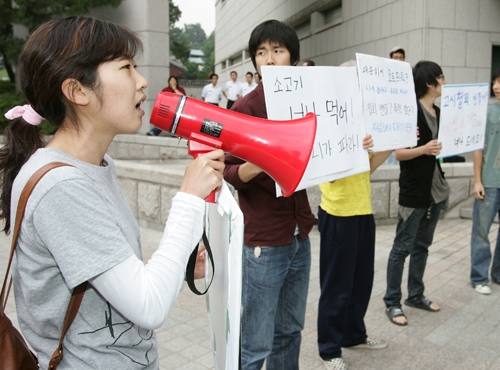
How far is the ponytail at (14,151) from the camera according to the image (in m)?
1.28

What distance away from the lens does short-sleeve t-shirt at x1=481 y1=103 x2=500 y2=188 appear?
4.24m

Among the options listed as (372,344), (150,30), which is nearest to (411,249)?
(372,344)

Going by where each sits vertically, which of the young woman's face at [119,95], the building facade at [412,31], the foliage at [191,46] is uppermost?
the foliage at [191,46]

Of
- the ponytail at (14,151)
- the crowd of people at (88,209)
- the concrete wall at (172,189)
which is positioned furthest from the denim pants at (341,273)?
the concrete wall at (172,189)

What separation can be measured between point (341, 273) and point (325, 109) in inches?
44.1

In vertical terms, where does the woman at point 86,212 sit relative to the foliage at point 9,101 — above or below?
below

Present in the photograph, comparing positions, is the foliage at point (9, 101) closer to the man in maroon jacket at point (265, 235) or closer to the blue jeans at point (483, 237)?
the blue jeans at point (483, 237)

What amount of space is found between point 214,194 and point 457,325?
3060 mm

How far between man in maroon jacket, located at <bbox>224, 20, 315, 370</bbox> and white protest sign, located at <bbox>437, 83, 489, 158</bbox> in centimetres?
190

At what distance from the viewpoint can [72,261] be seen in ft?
3.38

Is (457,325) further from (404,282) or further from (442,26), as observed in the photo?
(442,26)

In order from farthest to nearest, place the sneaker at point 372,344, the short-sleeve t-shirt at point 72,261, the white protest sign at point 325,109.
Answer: the sneaker at point 372,344 < the white protest sign at point 325,109 < the short-sleeve t-shirt at point 72,261

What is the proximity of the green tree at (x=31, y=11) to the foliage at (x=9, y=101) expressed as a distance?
1.24 m

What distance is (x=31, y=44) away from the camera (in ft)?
3.74
